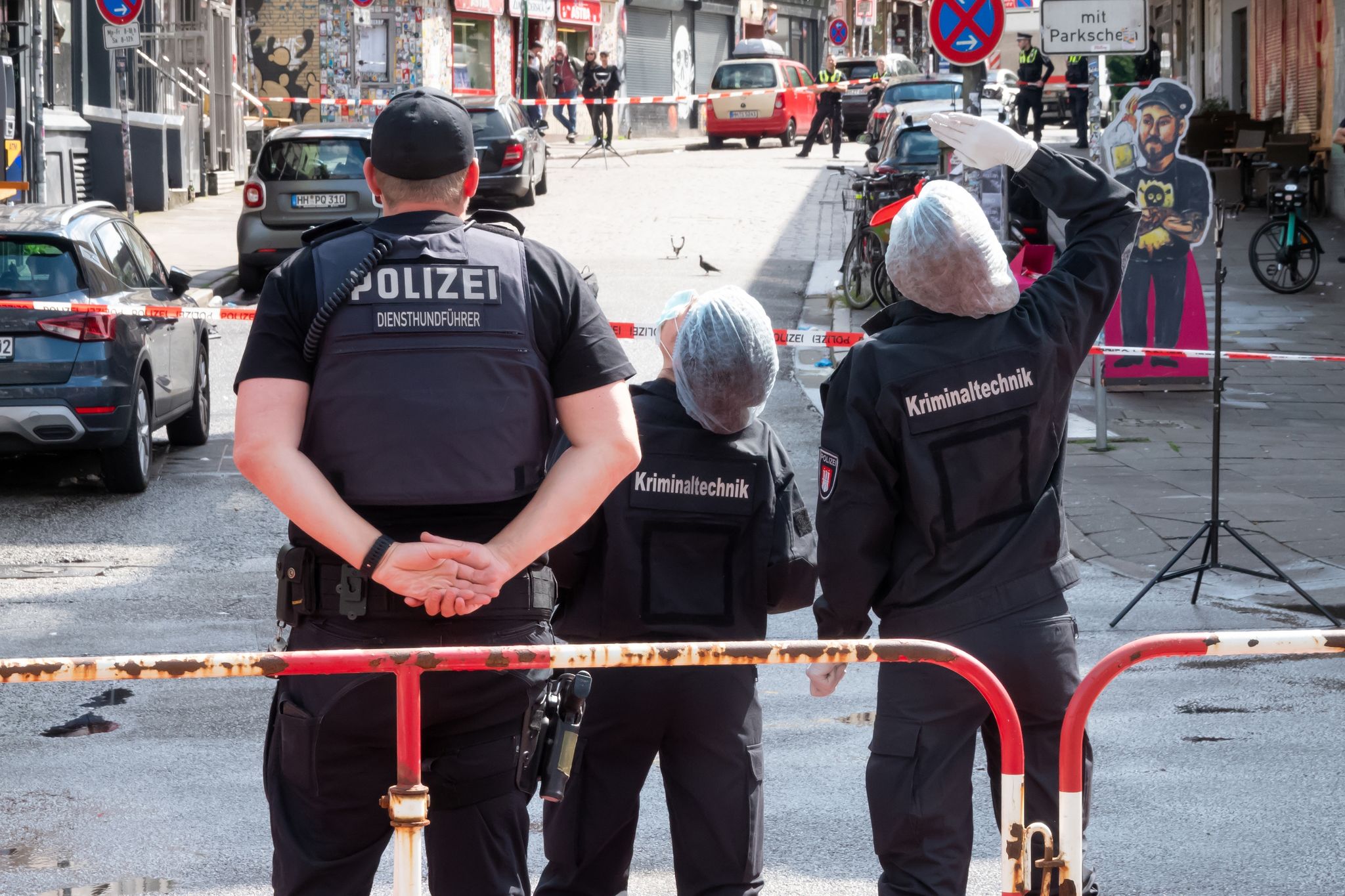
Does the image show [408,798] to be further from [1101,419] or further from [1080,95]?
[1080,95]

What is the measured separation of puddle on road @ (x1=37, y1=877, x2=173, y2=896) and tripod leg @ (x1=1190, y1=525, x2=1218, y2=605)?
4462 millimetres

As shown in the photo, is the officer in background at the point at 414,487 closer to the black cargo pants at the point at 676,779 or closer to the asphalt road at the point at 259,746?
the black cargo pants at the point at 676,779

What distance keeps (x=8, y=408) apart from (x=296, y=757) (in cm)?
657

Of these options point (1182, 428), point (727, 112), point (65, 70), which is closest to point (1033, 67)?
point (727, 112)

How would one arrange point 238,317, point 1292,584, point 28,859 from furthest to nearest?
point 238,317 → point 1292,584 → point 28,859

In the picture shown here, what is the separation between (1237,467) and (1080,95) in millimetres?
22863

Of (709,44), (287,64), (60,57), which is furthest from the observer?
(709,44)

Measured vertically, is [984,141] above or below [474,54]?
below

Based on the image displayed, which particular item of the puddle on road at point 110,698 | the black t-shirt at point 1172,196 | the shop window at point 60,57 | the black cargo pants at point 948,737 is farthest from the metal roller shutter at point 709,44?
the black cargo pants at point 948,737

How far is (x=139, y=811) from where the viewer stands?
4863 mm

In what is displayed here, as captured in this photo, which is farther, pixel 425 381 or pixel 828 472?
pixel 828 472

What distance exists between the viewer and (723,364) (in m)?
3.48

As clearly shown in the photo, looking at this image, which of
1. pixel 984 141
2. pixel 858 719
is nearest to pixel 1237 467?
pixel 858 719

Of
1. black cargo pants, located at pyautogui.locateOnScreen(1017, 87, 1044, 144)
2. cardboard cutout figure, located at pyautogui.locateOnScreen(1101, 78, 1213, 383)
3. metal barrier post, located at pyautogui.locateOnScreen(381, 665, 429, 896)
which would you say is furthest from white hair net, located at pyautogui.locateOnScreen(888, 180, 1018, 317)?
black cargo pants, located at pyautogui.locateOnScreen(1017, 87, 1044, 144)
